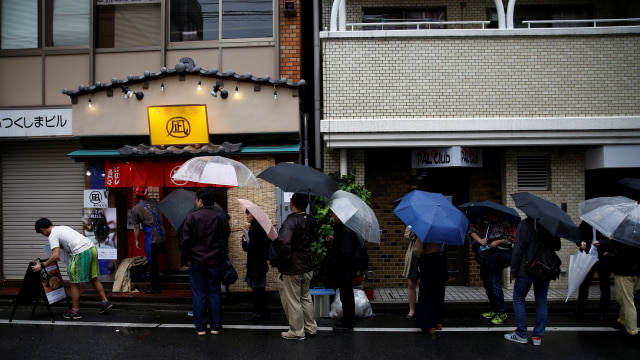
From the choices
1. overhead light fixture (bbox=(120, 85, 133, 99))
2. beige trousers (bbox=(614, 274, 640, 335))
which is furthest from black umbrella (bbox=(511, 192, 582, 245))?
overhead light fixture (bbox=(120, 85, 133, 99))

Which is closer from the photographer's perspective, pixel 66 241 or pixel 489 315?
pixel 66 241

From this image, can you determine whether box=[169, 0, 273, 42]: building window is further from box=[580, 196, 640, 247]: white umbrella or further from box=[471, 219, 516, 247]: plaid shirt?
box=[580, 196, 640, 247]: white umbrella

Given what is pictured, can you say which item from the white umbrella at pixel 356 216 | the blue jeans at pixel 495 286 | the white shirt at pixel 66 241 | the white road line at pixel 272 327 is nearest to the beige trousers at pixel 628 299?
the white road line at pixel 272 327

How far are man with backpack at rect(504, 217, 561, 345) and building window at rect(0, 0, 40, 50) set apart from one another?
10.7 meters

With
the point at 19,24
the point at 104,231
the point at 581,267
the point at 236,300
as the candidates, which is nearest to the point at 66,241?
the point at 104,231

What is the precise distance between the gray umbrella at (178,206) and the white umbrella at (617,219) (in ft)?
18.8

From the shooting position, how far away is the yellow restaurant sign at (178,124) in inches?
348

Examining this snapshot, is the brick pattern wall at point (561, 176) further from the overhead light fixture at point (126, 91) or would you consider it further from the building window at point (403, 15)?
the overhead light fixture at point (126, 91)

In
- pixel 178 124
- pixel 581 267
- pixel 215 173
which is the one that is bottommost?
pixel 581 267

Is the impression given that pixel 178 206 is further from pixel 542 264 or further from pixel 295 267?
pixel 542 264

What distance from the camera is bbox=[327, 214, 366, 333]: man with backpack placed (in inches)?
248

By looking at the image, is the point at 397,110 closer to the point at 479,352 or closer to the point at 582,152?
the point at 582,152

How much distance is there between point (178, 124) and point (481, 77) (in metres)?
6.26

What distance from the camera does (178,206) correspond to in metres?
6.95
